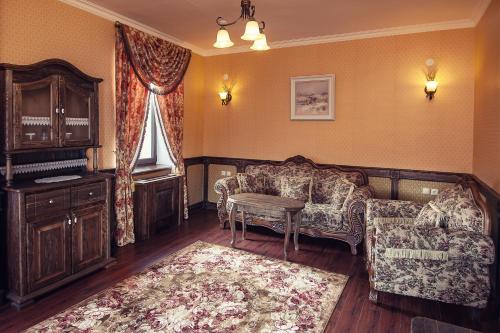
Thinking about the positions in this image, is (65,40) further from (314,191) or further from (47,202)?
(314,191)

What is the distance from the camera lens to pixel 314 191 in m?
4.98

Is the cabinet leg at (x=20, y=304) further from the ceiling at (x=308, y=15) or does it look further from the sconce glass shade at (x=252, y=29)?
the ceiling at (x=308, y=15)

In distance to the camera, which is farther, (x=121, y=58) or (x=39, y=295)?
(x=121, y=58)

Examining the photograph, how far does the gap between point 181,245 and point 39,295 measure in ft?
5.76

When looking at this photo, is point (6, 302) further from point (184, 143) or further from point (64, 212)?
point (184, 143)

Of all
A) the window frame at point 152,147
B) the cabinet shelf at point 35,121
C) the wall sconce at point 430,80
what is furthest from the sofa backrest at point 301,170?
the cabinet shelf at point 35,121

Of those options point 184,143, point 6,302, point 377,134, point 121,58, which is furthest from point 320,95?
point 6,302

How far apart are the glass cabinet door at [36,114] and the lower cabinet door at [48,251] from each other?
746 millimetres

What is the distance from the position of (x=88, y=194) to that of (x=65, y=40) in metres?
1.76

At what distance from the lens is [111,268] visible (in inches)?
147

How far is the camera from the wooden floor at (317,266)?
2736 mm

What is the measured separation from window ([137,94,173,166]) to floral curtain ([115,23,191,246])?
0.27 metres

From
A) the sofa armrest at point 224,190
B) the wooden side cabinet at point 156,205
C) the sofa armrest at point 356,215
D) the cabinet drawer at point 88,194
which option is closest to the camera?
the cabinet drawer at point 88,194

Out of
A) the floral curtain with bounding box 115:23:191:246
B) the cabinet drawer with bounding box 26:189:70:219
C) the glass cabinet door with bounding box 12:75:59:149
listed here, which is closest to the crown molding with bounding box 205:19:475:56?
the floral curtain with bounding box 115:23:191:246
